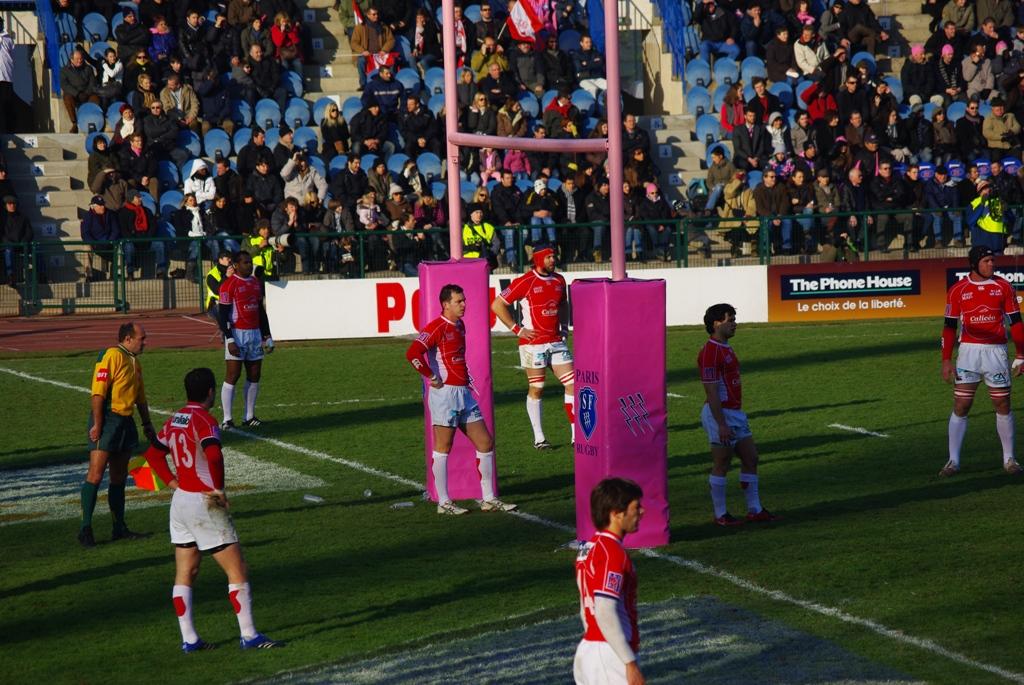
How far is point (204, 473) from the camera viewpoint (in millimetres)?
10195

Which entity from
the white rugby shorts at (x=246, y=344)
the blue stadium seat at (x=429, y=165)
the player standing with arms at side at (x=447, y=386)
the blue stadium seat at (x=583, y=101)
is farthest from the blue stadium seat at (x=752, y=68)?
the player standing with arms at side at (x=447, y=386)

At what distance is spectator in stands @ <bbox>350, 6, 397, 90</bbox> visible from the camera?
36188mm

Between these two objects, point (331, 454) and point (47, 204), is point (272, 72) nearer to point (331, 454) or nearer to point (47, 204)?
point (47, 204)

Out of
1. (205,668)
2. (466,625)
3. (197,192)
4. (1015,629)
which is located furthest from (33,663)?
(197,192)

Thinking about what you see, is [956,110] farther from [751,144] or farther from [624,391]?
[624,391]

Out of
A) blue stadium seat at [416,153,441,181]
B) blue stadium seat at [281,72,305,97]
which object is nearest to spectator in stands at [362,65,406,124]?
blue stadium seat at [416,153,441,181]

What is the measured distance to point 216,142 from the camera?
34.0 meters

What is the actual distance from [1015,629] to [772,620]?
1582 mm

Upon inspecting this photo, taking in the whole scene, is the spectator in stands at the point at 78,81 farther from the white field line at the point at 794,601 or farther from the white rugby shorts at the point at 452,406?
the white rugby shorts at the point at 452,406

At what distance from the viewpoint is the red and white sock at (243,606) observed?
33.2 ft

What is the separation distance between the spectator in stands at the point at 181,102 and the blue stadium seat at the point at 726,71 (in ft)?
41.6

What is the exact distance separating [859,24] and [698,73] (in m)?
4.12

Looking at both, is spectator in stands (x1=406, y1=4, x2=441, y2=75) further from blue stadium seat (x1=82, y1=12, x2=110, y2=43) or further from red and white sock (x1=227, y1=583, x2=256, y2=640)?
red and white sock (x1=227, y1=583, x2=256, y2=640)

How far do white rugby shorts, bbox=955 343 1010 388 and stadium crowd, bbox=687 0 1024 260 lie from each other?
15335 millimetres
